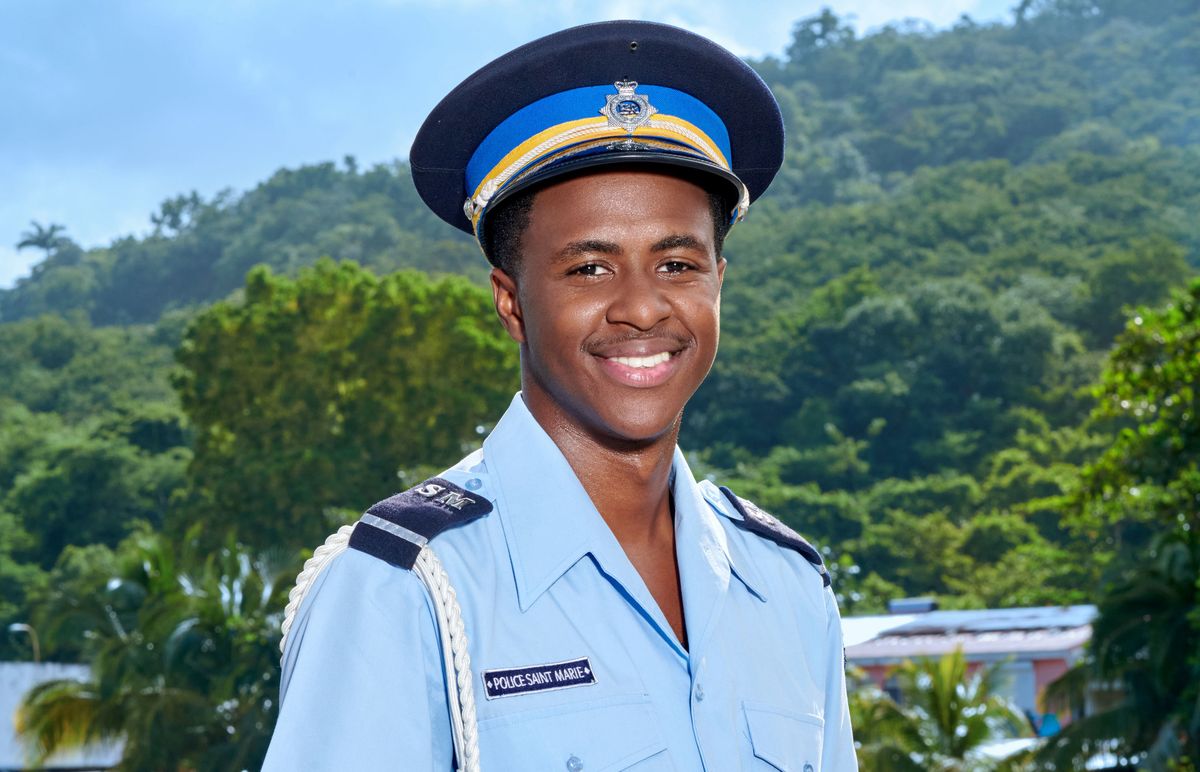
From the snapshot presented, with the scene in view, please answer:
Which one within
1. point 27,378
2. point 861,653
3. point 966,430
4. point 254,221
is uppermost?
point 254,221

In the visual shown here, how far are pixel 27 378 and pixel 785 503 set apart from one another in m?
30.0

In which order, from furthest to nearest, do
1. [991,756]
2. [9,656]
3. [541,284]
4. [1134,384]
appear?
[9,656] → [991,756] → [1134,384] → [541,284]

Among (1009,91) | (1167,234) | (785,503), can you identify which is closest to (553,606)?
(785,503)

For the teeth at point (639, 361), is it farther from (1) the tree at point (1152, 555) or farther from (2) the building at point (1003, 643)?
(2) the building at point (1003, 643)

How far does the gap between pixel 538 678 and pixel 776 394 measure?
5255 centimetres

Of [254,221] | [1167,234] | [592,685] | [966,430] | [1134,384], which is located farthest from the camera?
[254,221]

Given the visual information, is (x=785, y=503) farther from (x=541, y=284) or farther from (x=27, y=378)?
(x=541, y=284)

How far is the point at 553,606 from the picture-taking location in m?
1.68

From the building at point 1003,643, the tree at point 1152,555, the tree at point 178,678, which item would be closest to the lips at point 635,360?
the tree at point 1152,555

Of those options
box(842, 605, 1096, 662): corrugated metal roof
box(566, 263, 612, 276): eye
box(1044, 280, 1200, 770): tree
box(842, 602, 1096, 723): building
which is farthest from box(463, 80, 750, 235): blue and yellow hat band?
box(842, 602, 1096, 723): building

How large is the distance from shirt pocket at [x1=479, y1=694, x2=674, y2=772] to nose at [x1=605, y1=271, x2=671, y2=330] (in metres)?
0.41

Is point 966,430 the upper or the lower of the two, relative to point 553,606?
upper

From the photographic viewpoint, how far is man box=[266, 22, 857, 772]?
156 cm

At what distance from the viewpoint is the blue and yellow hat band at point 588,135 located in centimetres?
181
